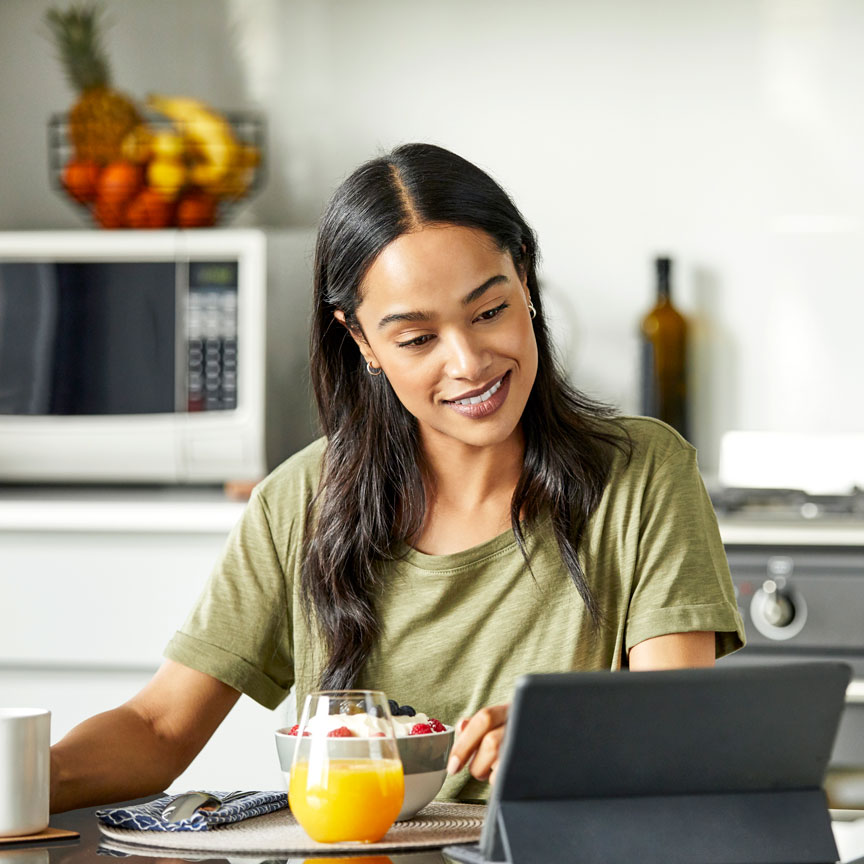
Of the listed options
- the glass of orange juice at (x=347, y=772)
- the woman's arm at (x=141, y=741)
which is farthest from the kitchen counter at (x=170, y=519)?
the glass of orange juice at (x=347, y=772)

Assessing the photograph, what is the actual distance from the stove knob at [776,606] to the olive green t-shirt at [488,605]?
25.7 inches

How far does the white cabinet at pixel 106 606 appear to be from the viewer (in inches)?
82.0

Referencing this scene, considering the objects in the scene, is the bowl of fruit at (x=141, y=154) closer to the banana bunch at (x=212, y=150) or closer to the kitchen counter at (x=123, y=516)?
the banana bunch at (x=212, y=150)

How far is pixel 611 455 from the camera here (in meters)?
1.35

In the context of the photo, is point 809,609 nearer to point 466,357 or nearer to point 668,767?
point 466,357

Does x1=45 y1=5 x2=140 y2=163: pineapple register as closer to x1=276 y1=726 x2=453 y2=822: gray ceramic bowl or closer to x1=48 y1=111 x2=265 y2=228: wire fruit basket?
x1=48 y1=111 x2=265 y2=228: wire fruit basket

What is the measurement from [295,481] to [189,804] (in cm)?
51

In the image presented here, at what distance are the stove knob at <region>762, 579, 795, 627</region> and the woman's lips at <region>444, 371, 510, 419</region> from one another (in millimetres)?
878

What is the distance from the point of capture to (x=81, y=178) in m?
2.39

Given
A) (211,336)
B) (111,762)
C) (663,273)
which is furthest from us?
(663,273)

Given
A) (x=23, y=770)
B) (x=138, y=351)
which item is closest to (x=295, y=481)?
(x=23, y=770)

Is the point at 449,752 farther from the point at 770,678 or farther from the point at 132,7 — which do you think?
the point at 132,7

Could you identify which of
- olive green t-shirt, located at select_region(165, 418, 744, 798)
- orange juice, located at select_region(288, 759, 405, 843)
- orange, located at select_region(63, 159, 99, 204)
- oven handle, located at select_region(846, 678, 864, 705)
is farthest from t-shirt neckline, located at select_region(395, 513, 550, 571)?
orange, located at select_region(63, 159, 99, 204)

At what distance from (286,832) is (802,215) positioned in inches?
73.3
